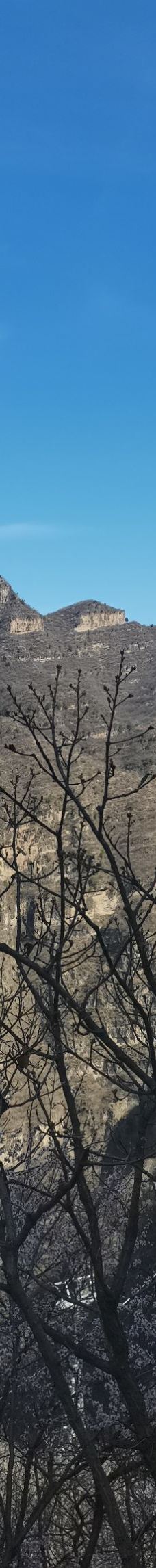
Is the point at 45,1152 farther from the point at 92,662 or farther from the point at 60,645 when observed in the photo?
the point at 60,645

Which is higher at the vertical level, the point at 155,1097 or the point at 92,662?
the point at 92,662

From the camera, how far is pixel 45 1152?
19.5ft

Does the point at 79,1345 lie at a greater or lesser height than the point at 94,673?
lesser

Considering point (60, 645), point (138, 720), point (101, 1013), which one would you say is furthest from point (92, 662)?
point (101, 1013)

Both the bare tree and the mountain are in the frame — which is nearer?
the bare tree

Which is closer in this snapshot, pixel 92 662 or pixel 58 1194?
pixel 58 1194

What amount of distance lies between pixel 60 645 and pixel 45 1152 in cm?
4343

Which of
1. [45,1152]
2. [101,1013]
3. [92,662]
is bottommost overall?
[45,1152]

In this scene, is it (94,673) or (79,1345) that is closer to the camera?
(79,1345)

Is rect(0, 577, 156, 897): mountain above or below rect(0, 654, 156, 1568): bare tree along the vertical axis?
above

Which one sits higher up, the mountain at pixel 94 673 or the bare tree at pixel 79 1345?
the mountain at pixel 94 673

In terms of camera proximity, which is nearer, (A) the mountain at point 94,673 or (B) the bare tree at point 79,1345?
(B) the bare tree at point 79,1345

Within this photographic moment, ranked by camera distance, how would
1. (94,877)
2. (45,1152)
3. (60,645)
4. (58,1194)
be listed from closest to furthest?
(58,1194)
(45,1152)
(94,877)
(60,645)

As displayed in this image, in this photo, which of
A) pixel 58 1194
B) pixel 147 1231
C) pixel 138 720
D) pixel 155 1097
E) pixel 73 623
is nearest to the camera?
pixel 147 1231
